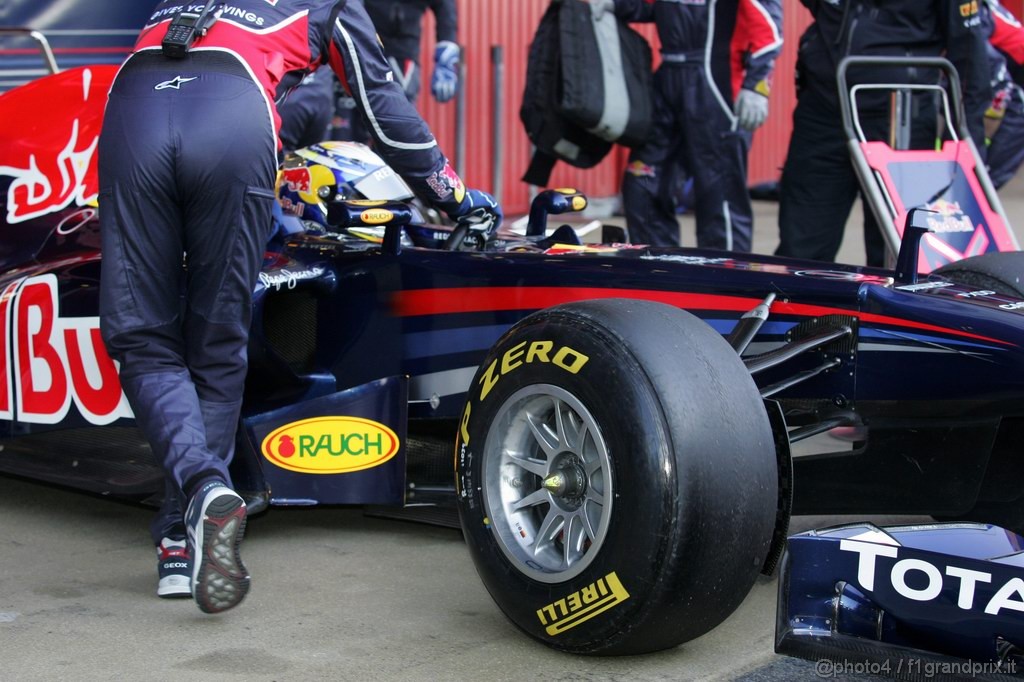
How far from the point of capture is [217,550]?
3.32 meters

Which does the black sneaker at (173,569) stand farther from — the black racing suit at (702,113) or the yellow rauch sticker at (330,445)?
the black racing suit at (702,113)

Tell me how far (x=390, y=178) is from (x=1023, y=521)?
233cm

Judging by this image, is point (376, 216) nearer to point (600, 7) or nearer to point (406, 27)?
point (600, 7)

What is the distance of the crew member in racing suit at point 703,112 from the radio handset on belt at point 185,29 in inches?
148

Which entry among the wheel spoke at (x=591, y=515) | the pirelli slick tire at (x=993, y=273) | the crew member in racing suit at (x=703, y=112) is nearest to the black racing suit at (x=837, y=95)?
the crew member in racing suit at (x=703, y=112)

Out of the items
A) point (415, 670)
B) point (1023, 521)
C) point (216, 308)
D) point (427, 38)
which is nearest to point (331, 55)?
point (216, 308)

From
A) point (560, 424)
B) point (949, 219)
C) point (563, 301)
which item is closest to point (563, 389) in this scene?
point (560, 424)

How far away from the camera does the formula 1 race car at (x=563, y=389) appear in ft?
9.71

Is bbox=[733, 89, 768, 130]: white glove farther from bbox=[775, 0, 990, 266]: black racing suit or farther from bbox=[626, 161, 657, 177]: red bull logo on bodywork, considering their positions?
bbox=[626, 161, 657, 177]: red bull logo on bodywork

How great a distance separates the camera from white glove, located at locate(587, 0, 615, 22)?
7105mm

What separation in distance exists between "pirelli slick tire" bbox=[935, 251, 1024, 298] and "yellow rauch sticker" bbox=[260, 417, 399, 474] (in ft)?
5.51

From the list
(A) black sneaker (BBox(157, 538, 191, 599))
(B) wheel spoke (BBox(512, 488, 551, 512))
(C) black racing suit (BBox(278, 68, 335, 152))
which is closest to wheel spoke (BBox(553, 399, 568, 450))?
(B) wheel spoke (BBox(512, 488, 551, 512))

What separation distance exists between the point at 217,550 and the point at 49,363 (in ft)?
3.98

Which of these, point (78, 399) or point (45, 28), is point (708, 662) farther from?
point (45, 28)
